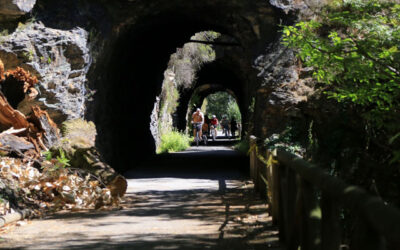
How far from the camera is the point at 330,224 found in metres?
2.96

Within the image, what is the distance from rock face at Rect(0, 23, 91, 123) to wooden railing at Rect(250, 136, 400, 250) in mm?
5928

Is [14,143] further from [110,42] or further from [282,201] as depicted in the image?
[282,201]

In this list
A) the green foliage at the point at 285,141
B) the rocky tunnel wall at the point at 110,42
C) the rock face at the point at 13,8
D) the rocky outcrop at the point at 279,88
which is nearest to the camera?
the rock face at the point at 13,8

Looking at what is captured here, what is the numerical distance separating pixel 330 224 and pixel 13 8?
892cm

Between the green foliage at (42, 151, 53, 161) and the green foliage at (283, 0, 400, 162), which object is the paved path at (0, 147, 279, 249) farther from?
the green foliage at (283, 0, 400, 162)

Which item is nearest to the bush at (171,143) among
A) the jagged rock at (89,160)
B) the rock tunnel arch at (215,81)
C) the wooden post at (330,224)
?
the rock tunnel arch at (215,81)

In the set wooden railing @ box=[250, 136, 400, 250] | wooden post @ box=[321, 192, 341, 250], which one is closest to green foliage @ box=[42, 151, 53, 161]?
wooden railing @ box=[250, 136, 400, 250]

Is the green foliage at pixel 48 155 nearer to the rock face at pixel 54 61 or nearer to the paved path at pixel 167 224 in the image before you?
the rock face at pixel 54 61

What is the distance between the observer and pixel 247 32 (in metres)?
12.0

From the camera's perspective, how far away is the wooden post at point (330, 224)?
2934mm

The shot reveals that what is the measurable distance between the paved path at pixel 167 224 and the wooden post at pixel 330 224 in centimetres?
218

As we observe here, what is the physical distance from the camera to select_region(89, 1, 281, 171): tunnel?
11922 mm

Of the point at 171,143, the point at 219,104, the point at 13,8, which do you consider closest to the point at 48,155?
the point at 13,8

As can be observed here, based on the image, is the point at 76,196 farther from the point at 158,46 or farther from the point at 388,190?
the point at 158,46
